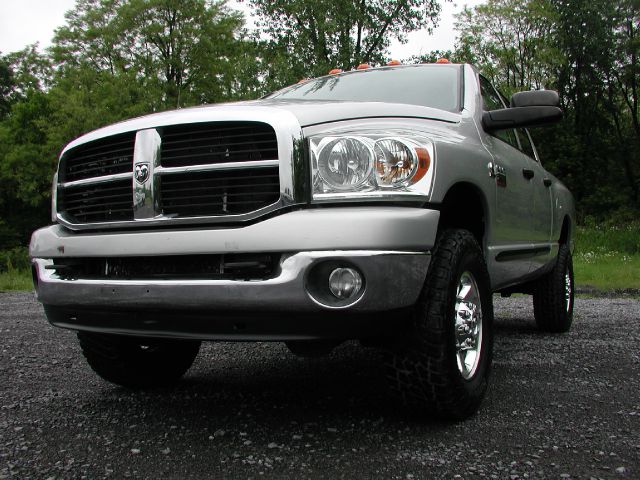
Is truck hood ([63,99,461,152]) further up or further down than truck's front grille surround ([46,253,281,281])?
further up

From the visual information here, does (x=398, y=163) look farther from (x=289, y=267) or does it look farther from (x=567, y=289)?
(x=567, y=289)

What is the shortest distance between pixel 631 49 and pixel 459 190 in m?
33.5

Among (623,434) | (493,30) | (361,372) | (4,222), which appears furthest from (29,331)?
(493,30)

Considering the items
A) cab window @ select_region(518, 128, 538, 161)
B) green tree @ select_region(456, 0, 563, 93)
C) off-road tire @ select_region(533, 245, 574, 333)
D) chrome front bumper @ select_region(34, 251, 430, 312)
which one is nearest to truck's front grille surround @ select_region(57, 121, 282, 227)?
chrome front bumper @ select_region(34, 251, 430, 312)

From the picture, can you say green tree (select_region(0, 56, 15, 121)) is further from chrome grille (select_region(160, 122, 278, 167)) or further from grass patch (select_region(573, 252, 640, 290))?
chrome grille (select_region(160, 122, 278, 167))

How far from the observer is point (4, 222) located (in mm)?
30016

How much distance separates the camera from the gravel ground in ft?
7.80

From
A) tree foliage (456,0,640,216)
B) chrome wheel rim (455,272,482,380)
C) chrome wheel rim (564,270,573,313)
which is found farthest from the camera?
tree foliage (456,0,640,216)

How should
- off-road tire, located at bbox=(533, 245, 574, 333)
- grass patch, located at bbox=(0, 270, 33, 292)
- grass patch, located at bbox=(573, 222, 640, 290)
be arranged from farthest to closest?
grass patch, located at bbox=(0, 270, 33, 292) → grass patch, located at bbox=(573, 222, 640, 290) → off-road tire, located at bbox=(533, 245, 574, 333)

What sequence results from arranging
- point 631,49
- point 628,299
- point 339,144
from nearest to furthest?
point 339,144 < point 628,299 < point 631,49

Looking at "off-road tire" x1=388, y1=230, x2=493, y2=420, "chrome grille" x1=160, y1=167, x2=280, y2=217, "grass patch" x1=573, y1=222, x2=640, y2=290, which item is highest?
"chrome grille" x1=160, y1=167, x2=280, y2=217

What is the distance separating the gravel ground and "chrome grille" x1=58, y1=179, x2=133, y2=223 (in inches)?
36.7

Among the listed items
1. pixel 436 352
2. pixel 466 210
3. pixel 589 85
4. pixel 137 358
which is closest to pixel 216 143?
pixel 436 352

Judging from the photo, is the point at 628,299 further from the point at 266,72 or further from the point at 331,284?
the point at 266,72
